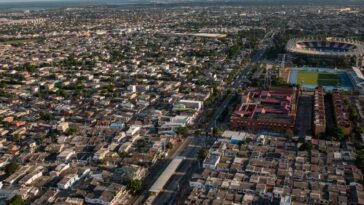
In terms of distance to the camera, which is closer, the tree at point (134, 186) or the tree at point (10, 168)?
the tree at point (134, 186)

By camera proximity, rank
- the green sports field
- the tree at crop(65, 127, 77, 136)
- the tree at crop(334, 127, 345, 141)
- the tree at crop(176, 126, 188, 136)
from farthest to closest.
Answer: the green sports field → the tree at crop(65, 127, 77, 136) → the tree at crop(176, 126, 188, 136) → the tree at crop(334, 127, 345, 141)

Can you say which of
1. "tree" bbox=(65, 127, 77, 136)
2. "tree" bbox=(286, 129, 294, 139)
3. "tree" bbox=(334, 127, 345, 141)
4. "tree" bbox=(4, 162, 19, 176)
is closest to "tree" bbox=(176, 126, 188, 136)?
"tree" bbox=(286, 129, 294, 139)

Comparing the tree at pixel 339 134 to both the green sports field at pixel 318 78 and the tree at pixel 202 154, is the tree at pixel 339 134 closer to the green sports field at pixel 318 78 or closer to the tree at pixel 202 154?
the tree at pixel 202 154

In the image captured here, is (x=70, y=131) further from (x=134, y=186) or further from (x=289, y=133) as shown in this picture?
(x=289, y=133)

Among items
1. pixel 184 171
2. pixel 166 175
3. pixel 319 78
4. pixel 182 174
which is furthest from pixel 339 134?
pixel 319 78

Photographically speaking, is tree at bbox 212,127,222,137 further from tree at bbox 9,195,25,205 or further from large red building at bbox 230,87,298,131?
tree at bbox 9,195,25,205

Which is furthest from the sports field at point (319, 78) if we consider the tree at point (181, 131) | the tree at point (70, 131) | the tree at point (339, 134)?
the tree at point (70, 131)

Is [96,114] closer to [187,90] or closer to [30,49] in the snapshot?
[187,90]
